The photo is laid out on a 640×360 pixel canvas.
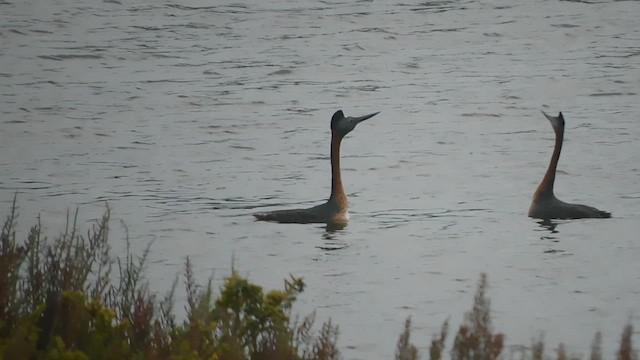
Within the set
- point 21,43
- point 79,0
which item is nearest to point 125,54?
point 21,43

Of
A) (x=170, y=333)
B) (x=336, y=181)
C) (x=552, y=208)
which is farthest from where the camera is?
(x=336, y=181)

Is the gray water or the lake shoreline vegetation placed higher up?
the lake shoreline vegetation

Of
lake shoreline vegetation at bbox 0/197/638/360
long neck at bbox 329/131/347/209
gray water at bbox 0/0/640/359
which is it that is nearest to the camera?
lake shoreline vegetation at bbox 0/197/638/360

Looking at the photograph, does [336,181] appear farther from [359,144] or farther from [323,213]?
[359,144]

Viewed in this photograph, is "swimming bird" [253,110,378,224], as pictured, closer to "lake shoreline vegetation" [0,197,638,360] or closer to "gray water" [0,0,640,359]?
"gray water" [0,0,640,359]

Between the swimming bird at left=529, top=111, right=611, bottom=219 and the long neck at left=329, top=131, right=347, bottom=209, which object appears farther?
the long neck at left=329, top=131, right=347, bottom=209

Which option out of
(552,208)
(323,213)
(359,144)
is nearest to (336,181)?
(323,213)

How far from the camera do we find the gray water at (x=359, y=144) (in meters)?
12.3

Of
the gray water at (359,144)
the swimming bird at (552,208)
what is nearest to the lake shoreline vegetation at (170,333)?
the gray water at (359,144)

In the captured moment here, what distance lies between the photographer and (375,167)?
62.9 feet

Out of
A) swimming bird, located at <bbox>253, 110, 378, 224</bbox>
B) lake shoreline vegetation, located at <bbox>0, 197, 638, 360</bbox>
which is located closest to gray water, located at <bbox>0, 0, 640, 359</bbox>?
swimming bird, located at <bbox>253, 110, 378, 224</bbox>

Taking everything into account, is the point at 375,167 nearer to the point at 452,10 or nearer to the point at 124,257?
the point at 124,257

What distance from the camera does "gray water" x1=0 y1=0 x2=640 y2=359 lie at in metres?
12.3

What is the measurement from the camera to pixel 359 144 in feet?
69.5
